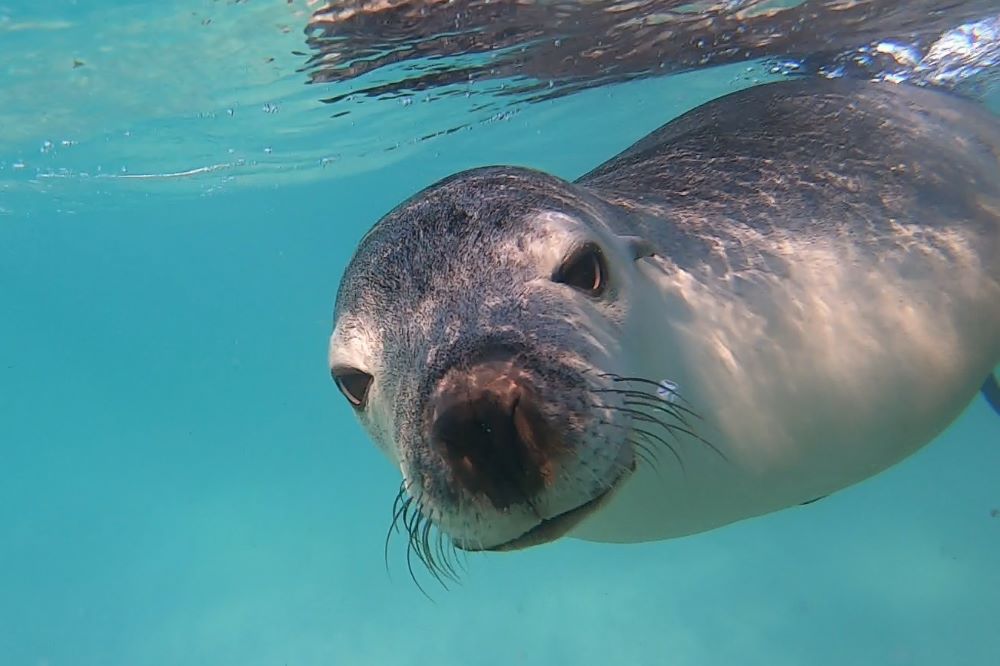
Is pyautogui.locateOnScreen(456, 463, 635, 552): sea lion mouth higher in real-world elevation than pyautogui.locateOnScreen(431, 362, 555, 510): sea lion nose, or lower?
lower

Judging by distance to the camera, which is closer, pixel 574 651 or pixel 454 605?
pixel 574 651

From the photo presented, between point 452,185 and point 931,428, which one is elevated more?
point 452,185

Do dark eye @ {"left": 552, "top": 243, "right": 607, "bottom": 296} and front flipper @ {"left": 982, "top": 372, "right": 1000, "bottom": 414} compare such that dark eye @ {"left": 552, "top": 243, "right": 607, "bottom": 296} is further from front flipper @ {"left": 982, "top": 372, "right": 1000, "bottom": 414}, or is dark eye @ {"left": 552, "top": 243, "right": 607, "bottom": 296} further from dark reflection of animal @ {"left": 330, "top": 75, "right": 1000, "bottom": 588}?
front flipper @ {"left": 982, "top": 372, "right": 1000, "bottom": 414}

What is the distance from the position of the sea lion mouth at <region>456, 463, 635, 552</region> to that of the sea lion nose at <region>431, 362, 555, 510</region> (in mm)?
153

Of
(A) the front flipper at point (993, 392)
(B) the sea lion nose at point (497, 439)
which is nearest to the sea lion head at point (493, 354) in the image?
(B) the sea lion nose at point (497, 439)

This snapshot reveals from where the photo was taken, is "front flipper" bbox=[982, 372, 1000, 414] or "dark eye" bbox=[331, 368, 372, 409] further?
"front flipper" bbox=[982, 372, 1000, 414]

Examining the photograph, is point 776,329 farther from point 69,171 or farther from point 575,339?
point 69,171

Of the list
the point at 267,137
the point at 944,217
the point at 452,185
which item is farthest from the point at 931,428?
the point at 267,137

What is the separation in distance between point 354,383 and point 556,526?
848 millimetres

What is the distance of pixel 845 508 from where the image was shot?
52.3 ft

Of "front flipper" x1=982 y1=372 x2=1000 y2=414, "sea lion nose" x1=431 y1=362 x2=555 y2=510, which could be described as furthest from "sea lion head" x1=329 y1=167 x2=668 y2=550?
"front flipper" x1=982 y1=372 x2=1000 y2=414

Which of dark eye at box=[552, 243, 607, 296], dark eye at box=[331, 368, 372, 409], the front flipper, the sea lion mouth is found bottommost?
the front flipper

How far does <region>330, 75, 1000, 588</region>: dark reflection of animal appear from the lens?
76.8 inches

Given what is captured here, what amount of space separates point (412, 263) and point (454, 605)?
44.5 ft
